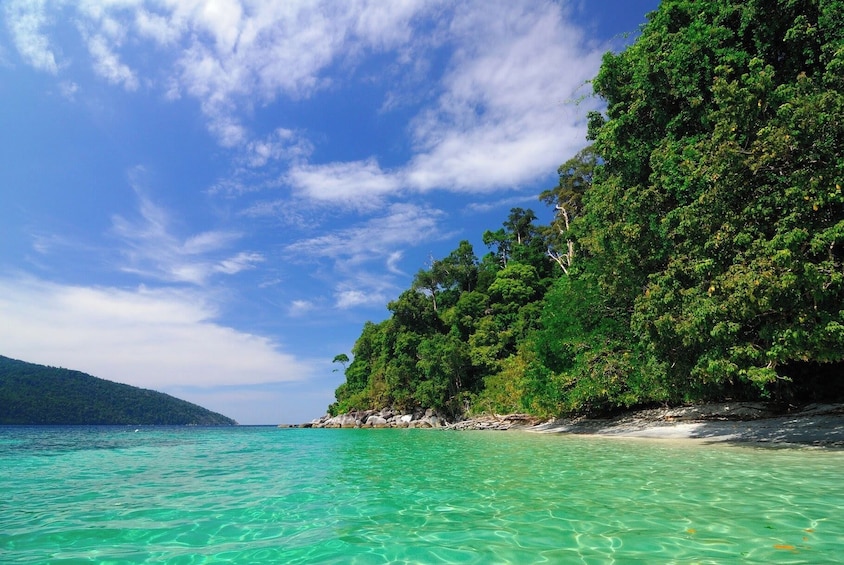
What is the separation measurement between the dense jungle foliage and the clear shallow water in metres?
3.55

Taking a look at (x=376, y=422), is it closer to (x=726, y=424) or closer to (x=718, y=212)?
(x=726, y=424)

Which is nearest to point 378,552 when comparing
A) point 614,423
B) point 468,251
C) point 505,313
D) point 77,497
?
point 77,497

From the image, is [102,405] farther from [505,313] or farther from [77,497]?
[77,497]

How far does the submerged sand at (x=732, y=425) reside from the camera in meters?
14.4

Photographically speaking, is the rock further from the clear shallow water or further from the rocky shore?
the clear shallow water

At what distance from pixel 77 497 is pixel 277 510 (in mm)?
4813

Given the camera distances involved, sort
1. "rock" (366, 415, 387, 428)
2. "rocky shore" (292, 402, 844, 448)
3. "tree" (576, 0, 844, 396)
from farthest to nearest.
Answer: "rock" (366, 415, 387, 428) < "rocky shore" (292, 402, 844, 448) < "tree" (576, 0, 844, 396)

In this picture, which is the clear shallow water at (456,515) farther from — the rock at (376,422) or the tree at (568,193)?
the rock at (376,422)

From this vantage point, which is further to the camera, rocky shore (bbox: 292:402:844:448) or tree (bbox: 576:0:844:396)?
rocky shore (bbox: 292:402:844:448)

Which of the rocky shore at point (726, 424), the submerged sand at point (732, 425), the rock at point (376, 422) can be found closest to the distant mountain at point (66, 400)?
the rock at point (376, 422)

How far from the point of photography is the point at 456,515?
586cm

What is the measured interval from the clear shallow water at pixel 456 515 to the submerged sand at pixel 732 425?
15.4 feet

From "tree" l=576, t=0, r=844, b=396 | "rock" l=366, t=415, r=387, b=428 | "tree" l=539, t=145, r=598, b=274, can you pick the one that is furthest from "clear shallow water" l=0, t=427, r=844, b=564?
"rock" l=366, t=415, r=387, b=428

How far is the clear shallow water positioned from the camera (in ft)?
14.2
